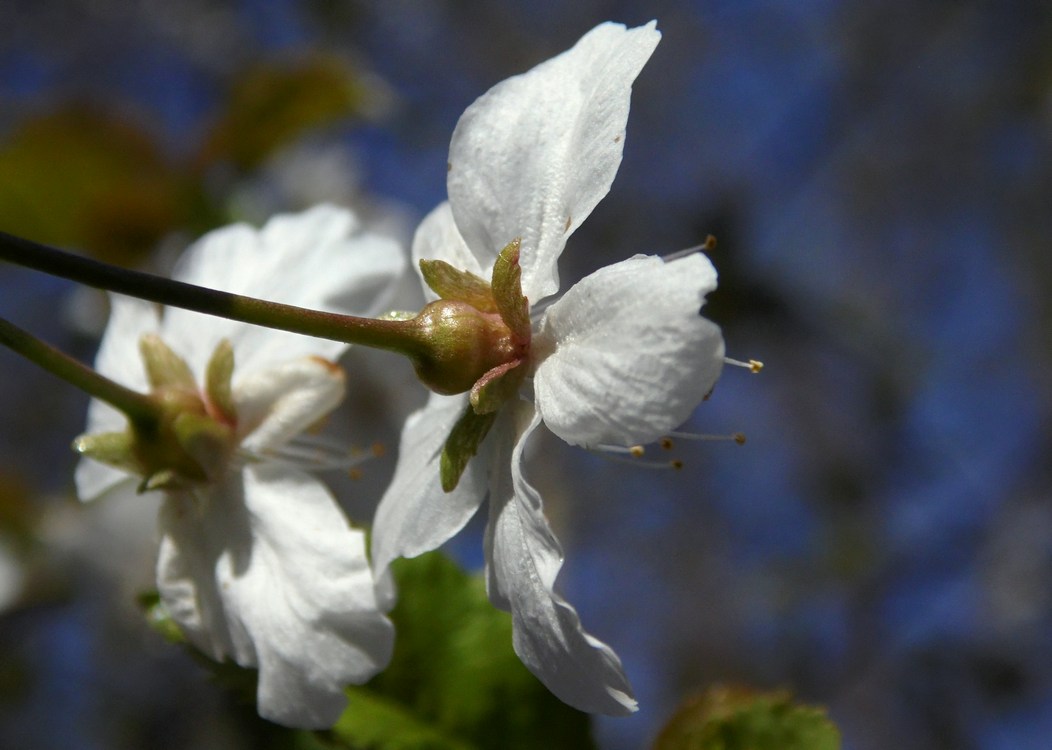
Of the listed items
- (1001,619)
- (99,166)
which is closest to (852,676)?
(1001,619)

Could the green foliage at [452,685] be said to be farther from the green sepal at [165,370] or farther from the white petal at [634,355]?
the white petal at [634,355]

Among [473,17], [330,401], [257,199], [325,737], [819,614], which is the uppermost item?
[473,17]

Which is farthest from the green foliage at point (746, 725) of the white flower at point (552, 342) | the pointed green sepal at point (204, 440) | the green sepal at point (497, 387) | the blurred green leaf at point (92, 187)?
the blurred green leaf at point (92, 187)

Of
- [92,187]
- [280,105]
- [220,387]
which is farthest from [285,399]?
[92,187]

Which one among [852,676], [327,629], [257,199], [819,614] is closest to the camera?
[327,629]

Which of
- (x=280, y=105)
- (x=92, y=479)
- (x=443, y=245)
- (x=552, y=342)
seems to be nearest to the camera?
(x=552, y=342)

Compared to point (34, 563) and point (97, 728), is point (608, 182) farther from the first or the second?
point (97, 728)

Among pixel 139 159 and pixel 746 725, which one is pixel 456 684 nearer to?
pixel 746 725
